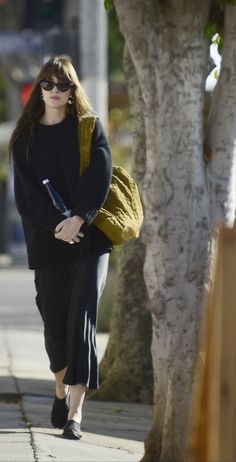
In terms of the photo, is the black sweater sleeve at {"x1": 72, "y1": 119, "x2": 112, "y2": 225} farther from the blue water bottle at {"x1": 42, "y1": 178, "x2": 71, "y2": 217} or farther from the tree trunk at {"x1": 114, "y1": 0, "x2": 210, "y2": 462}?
the tree trunk at {"x1": 114, "y1": 0, "x2": 210, "y2": 462}

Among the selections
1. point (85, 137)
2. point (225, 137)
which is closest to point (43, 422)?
point (85, 137)

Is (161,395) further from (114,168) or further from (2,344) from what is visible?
(2,344)

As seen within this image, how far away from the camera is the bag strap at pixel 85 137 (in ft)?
21.5

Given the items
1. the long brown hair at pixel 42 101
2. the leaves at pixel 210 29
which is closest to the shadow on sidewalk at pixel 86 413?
the long brown hair at pixel 42 101

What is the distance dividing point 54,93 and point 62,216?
633 millimetres

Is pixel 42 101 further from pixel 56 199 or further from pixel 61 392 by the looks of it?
pixel 61 392

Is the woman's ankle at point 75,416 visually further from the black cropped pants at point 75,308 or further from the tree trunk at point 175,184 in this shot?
the tree trunk at point 175,184

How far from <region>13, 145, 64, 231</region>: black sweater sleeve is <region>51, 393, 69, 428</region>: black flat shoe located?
969 millimetres

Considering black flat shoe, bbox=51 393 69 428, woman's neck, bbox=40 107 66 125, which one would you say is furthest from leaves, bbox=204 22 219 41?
black flat shoe, bbox=51 393 69 428

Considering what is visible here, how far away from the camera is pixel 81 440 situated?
6.66 metres

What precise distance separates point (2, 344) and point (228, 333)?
8.38m

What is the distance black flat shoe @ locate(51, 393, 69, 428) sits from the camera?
6.91 metres

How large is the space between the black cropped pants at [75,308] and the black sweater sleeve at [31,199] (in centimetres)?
25

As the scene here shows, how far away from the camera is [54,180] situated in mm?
6574
